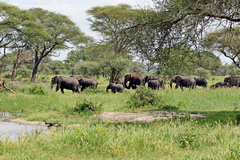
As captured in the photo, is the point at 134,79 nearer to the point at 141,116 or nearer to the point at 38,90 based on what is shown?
the point at 38,90

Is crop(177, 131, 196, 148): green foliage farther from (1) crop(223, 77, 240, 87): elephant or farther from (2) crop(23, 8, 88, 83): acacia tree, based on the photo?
(2) crop(23, 8, 88, 83): acacia tree

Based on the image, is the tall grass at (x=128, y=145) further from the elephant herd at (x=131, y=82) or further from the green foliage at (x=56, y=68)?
the green foliage at (x=56, y=68)

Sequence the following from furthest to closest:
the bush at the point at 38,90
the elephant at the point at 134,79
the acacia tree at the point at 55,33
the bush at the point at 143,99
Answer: the acacia tree at the point at 55,33 < the elephant at the point at 134,79 < the bush at the point at 38,90 < the bush at the point at 143,99

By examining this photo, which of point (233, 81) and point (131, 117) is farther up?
point (233, 81)

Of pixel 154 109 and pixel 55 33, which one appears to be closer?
pixel 154 109

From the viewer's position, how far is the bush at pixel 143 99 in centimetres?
1368

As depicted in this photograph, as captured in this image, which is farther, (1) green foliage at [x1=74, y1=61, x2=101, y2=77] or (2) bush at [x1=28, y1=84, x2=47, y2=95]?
(1) green foliage at [x1=74, y1=61, x2=101, y2=77]

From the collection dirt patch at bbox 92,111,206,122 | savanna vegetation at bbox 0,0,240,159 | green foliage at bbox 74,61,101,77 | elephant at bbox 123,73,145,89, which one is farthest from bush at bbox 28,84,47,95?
green foliage at bbox 74,61,101,77

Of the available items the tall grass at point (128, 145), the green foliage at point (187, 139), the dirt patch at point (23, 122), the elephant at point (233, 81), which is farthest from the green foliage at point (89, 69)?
the green foliage at point (187, 139)

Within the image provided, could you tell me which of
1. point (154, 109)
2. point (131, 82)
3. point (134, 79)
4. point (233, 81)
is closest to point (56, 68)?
point (131, 82)

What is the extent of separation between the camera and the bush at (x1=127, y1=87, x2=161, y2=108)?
13.7 metres

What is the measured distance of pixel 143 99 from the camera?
13.9 metres

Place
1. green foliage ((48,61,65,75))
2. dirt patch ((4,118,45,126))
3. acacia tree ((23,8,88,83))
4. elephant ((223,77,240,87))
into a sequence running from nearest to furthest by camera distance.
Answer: dirt patch ((4,118,45,126))
elephant ((223,77,240,87))
acacia tree ((23,8,88,83))
green foliage ((48,61,65,75))

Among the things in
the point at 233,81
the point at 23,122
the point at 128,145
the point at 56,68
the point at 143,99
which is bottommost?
the point at 23,122
